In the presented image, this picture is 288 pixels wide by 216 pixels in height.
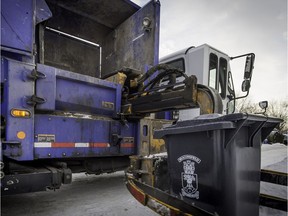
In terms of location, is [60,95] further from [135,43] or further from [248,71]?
[248,71]

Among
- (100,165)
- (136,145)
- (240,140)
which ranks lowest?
(100,165)

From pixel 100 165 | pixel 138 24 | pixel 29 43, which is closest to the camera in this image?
pixel 29 43

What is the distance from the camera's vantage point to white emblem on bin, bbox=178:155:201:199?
1.60 metres

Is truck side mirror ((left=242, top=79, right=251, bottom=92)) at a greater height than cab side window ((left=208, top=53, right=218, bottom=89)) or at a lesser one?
lesser

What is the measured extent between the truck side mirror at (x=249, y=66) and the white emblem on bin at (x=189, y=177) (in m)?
3.01

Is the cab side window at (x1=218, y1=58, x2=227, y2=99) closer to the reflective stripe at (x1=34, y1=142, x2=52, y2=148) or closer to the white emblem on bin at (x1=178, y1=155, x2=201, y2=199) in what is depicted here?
the white emblem on bin at (x1=178, y1=155, x2=201, y2=199)

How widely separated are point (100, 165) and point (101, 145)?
491 millimetres

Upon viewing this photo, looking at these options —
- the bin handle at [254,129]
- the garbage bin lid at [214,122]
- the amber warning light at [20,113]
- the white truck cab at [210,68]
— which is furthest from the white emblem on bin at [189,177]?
the white truck cab at [210,68]

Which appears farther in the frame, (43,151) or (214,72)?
(214,72)

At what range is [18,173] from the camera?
228 centimetres

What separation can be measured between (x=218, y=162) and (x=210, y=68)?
11.0ft

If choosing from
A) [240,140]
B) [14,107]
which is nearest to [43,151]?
[14,107]

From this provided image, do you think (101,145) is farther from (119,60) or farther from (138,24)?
(138,24)

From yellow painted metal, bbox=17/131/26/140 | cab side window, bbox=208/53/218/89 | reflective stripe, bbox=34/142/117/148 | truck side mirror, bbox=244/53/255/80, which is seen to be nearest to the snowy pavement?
reflective stripe, bbox=34/142/117/148
